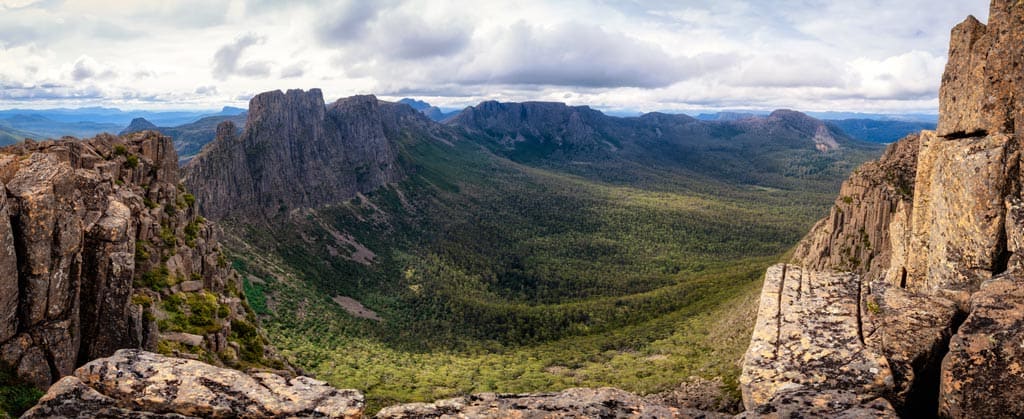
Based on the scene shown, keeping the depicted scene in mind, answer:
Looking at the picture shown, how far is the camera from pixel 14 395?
A: 17609 millimetres

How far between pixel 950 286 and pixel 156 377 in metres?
21.2

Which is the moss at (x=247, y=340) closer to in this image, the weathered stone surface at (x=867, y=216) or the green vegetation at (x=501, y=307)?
the green vegetation at (x=501, y=307)

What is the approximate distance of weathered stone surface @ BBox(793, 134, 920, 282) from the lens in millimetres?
66938

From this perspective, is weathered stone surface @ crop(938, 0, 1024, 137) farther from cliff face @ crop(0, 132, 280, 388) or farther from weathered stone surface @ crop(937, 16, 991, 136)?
cliff face @ crop(0, 132, 280, 388)

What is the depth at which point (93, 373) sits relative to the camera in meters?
11.4

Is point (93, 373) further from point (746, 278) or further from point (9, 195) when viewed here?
point (746, 278)

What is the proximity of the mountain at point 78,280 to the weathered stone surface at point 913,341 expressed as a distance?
26060 millimetres

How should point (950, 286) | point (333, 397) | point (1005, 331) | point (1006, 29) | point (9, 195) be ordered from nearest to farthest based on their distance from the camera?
point (1005, 331)
point (333, 397)
point (950, 286)
point (1006, 29)
point (9, 195)

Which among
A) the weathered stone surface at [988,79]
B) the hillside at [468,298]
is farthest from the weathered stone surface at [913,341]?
the hillside at [468,298]

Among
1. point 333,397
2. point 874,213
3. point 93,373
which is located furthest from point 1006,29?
point 874,213

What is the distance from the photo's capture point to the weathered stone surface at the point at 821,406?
941cm

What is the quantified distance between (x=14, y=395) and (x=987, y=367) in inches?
1095

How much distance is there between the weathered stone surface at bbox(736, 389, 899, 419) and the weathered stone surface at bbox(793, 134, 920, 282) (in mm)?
61528

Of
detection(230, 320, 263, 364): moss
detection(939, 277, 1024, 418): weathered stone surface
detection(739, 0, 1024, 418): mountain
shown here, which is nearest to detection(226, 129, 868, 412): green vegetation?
detection(230, 320, 263, 364): moss
